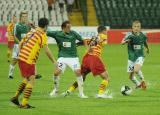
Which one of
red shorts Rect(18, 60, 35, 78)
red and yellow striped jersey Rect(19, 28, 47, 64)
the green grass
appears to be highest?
red and yellow striped jersey Rect(19, 28, 47, 64)

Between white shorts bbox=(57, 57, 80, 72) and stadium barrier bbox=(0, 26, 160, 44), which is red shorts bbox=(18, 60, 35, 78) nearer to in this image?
white shorts bbox=(57, 57, 80, 72)

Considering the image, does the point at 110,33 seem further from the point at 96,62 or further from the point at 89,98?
the point at 89,98

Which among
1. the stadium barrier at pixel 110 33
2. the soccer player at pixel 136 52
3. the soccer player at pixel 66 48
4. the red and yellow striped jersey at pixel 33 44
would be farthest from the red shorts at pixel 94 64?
the stadium barrier at pixel 110 33

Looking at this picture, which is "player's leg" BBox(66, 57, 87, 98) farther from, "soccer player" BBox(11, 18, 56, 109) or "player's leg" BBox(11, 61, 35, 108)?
"player's leg" BBox(11, 61, 35, 108)

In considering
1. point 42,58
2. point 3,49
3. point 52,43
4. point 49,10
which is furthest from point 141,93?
point 49,10

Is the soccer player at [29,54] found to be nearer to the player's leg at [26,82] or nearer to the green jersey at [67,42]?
the player's leg at [26,82]

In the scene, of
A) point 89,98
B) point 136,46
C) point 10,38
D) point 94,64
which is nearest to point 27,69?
point 89,98

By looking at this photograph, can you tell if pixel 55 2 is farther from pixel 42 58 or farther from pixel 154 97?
pixel 154 97

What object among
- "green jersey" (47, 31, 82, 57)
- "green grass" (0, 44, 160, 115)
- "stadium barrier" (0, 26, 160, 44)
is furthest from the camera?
"stadium barrier" (0, 26, 160, 44)

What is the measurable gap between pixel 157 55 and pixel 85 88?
14.3 m

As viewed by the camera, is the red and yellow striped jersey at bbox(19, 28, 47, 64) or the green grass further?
the red and yellow striped jersey at bbox(19, 28, 47, 64)

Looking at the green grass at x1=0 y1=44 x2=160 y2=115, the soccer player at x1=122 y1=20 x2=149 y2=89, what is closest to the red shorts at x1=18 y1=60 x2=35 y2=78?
the green grass at x1=0 y1=44 x2=160 y2=115

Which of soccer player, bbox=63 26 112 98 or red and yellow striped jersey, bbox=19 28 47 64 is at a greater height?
red and yellow striped jersey, bbox=19 28 47 64

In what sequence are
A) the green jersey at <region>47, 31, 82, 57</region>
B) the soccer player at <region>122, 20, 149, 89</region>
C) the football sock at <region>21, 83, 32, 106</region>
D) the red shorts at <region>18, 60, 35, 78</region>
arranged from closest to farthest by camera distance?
1. the football sock at <region>21, 83, 32, 106</region>
2. the red shorts at <region>18, 60, 35, 78</region>
3. the green jersey at <region>47, 31, 82, 57</region>
4. the soccer player at <region>122, 20, 149, 89</region>
